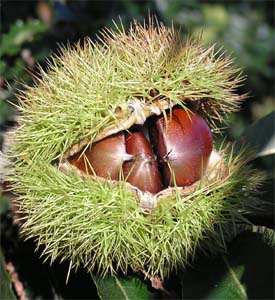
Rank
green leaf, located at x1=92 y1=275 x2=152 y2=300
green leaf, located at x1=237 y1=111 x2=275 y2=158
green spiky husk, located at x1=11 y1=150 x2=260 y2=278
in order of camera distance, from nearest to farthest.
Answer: green spiky husk, located at x1=11 y1=150 x2=260 y2=278
green leaf, located at x1=92 y1=275 x2=152 y2=300
green leaf, located at x1=237 y1=111 x2=275 y2=158

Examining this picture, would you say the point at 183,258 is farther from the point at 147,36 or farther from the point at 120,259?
the point at 147,36

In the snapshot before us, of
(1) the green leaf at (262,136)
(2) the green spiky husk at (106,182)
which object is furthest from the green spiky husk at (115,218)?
(1) the green leaf at (262,136)

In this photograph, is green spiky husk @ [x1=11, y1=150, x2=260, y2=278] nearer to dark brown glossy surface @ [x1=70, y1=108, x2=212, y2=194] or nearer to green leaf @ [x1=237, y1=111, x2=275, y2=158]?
dark brown glossy surface @ [x1=70, y1=108, x2=212, y2=194]

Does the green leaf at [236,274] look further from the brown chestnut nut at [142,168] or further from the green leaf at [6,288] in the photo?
the green leaf at [6,288]

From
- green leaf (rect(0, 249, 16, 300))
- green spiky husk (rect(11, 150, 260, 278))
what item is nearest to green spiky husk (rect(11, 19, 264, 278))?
green spiky husk (rect(11, 150, 260, 278))

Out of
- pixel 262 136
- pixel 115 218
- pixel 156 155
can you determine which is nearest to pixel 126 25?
pixel 262 136

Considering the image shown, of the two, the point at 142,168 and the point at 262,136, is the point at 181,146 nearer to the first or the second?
the point at 142,168
